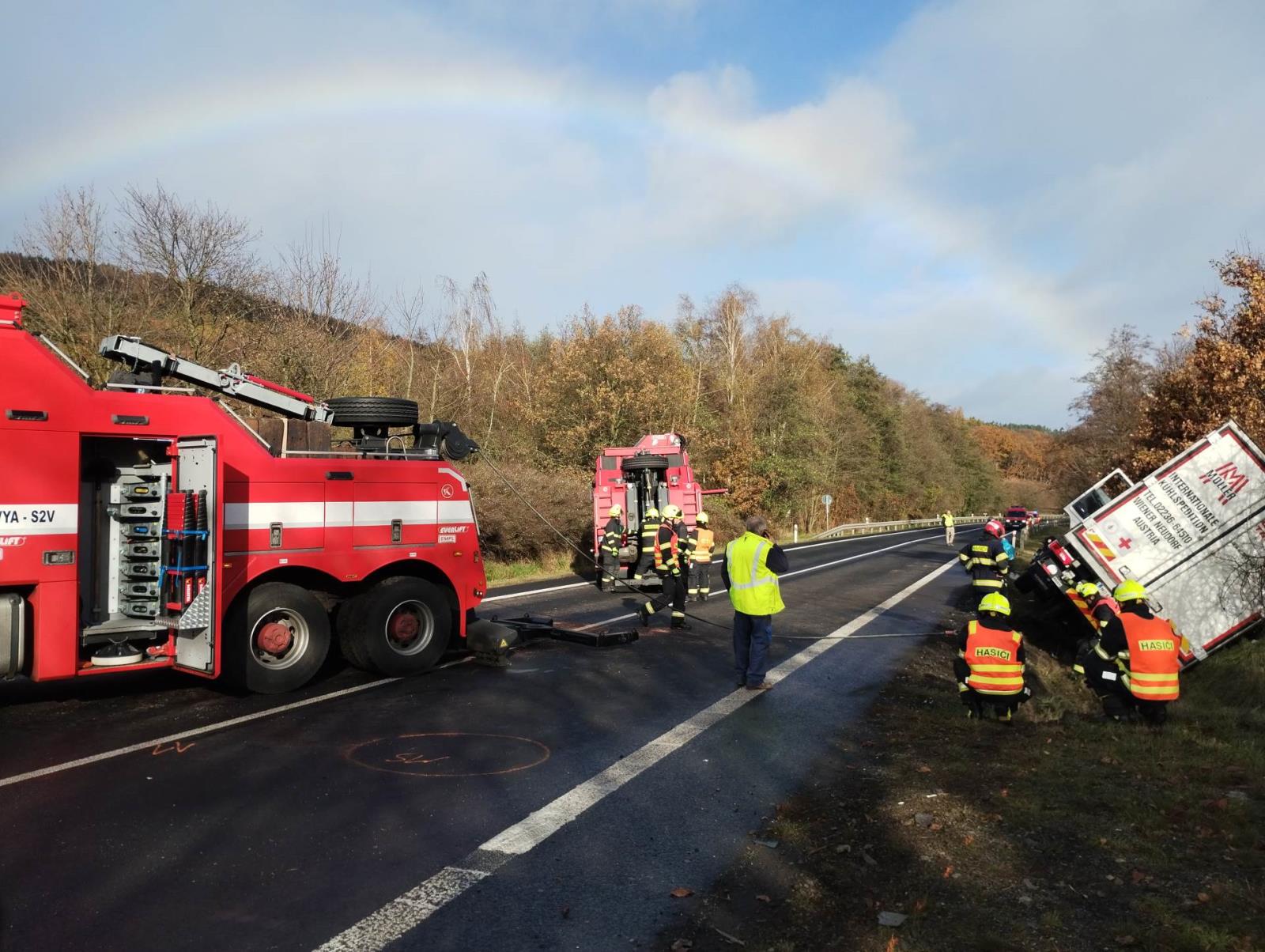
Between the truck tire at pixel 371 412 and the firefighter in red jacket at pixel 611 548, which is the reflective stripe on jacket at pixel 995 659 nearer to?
the truck tire at pixel 371 412

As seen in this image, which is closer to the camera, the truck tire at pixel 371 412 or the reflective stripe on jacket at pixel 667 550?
the truck tire at pixel 371 412

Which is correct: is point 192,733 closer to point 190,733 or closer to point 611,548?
point 190,733

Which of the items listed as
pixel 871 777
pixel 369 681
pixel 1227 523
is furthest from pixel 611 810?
pixel 1227 523

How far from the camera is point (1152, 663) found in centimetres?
730

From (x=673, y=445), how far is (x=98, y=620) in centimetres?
1418

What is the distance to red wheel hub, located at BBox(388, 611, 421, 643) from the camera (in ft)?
30.0

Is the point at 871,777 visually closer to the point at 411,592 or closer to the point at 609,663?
the point at 609,663

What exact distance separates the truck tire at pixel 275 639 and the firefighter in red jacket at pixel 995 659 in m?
5.56

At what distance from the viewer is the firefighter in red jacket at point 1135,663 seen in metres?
7.31

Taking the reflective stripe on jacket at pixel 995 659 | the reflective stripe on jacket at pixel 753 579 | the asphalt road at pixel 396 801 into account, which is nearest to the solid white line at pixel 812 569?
the asphalt road at pixel 396 801

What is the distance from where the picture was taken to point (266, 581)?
819 cm

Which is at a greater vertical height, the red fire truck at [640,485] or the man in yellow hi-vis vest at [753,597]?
the red fire truck at [640,485]

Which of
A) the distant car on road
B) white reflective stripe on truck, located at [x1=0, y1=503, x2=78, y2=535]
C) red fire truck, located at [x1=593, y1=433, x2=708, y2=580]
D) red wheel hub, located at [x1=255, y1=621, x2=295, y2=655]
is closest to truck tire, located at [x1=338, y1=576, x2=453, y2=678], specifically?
red wheel hub, located at [x1=255, y1=621, x2=295, y2=655]

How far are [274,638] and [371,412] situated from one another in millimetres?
Result: 2714
